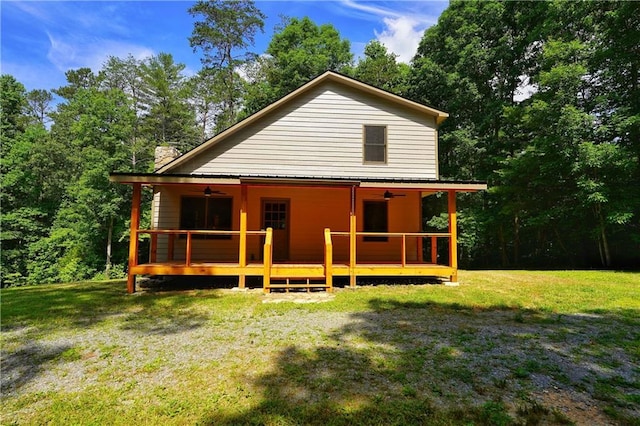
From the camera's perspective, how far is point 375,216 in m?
11.5

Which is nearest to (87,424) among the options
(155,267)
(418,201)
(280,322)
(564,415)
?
(280,322)

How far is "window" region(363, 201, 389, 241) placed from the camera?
1144 centimetres

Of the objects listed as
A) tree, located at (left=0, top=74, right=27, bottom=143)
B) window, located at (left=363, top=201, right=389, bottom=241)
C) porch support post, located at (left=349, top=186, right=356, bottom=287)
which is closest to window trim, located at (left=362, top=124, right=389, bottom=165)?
window, located at (left=363, top=201, right=389, bottom=241)

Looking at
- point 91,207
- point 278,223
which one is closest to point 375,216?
point 278,223

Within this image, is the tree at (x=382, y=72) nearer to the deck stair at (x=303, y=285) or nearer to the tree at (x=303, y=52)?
the tree at (x=303, y=52)

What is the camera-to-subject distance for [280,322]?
5.75 meters

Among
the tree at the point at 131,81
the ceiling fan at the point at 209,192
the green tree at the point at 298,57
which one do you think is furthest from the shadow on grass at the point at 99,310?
the tree at the point at 131,81

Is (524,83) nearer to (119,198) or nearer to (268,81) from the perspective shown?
(268,81)

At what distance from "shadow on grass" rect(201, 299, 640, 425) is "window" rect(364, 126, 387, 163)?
256 inches

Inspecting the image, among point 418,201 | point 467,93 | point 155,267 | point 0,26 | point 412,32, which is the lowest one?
point 155,267

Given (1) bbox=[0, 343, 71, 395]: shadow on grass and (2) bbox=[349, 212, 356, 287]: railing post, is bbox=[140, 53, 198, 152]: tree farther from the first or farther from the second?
(1) bbox=[0, 343, 71, 395]: shadow on grass

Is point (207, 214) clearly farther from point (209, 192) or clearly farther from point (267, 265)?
point (267, 265)

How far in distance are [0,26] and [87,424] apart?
13.2 m

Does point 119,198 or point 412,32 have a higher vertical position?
point 412,32
